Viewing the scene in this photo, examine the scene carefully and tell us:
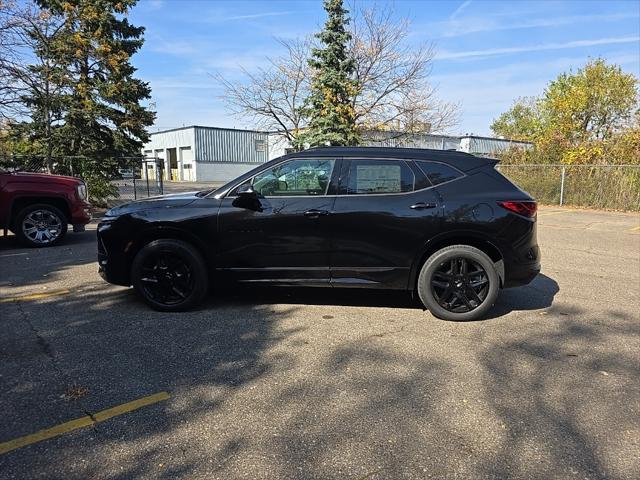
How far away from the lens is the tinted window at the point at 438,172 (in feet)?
16.6

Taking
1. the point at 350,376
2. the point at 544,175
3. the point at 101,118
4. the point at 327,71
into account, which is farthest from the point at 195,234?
the point at 544,175

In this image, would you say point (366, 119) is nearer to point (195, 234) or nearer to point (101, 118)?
point (101, 118)

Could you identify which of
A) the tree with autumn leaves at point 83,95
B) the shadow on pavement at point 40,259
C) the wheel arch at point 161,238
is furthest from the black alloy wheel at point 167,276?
the tree with autumn leaves at point 83,95

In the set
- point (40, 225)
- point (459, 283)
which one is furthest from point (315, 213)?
point (40, 225)

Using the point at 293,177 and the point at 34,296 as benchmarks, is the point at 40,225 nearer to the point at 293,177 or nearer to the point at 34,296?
the point at 34,296

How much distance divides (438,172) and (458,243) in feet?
2.51

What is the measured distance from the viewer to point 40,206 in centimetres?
904

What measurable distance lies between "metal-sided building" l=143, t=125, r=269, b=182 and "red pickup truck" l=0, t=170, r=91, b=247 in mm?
39467

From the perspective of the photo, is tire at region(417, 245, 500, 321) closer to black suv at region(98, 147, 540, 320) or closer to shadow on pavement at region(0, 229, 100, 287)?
black suv at region(98, 147, 540, 320)

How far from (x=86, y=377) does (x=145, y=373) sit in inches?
16.4

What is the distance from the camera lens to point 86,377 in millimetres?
3629

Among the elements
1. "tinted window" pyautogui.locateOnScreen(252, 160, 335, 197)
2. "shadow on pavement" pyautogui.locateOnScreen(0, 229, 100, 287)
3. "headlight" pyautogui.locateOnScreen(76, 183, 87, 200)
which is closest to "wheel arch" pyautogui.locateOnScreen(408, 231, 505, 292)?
A: "tinted window" pyautogui.locateOnScreen(252, 160, 335, 197)

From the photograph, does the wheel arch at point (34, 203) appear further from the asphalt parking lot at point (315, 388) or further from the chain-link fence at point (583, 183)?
the chain-link fence at point (583, 183)

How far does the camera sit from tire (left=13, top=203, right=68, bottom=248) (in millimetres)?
8891
